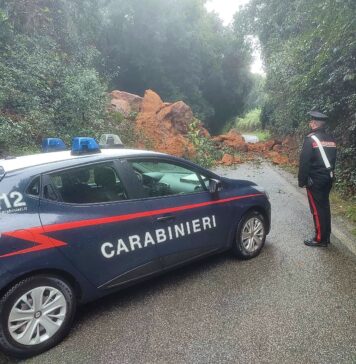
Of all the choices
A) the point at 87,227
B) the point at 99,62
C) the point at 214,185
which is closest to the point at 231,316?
the point at 214,185

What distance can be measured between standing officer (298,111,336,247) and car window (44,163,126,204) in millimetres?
2773

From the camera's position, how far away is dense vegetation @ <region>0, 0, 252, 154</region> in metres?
9.76

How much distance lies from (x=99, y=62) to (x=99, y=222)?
16.6m

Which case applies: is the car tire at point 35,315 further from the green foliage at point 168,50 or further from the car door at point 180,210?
the green foliage at point 168,50

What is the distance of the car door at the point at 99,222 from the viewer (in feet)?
9.62

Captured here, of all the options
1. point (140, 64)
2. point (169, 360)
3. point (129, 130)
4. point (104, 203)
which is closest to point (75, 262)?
point (104, 203)

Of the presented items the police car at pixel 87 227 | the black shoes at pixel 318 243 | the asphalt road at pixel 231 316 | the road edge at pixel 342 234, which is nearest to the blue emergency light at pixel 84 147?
the police car at pixel 87 227

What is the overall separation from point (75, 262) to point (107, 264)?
0.32m

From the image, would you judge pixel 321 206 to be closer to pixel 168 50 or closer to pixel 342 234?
pixel 342 234

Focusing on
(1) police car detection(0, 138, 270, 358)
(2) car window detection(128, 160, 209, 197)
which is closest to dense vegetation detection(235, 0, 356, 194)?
(2) car window detection(128, 160, 209, 197)

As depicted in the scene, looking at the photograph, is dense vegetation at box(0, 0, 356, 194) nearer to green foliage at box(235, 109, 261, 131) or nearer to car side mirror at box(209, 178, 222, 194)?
car side mirror at box(209, 178, 222, 194)

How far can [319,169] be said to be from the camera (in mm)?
4816

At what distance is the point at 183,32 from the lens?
73.3 ft

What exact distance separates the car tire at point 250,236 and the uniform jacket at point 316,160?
89 cm
